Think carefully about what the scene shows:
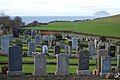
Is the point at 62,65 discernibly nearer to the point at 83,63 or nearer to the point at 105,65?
the point at 83,63

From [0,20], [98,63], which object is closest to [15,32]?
[0,20]

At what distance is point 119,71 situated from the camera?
71.1 feet

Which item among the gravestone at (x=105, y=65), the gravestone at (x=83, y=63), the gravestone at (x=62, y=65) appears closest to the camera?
the gravestone at (x=62, y=65)

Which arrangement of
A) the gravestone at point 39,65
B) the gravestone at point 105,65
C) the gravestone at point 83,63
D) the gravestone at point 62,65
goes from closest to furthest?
the gravestone at point 39,65, the gravestone at point 62,65, the gravestone at point 105,65, the gravestone at point 83,63

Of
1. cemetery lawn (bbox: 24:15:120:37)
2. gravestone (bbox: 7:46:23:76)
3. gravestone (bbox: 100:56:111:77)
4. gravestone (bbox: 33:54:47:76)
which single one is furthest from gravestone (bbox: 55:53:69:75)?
cemetery lawn (bbox: 24:15:120:37)

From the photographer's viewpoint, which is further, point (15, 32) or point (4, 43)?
point (15, 32)

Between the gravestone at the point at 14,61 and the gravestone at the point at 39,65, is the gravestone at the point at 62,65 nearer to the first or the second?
the gravestone at the point at 39,65

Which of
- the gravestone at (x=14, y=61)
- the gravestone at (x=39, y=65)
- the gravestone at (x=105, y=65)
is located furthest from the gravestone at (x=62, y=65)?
the gravestone at (x=14, y=61)

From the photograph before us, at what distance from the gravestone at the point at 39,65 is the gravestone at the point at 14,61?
0.88 meters

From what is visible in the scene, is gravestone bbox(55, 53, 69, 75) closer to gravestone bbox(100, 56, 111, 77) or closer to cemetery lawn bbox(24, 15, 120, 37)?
gravestone bbox(100, 56, 111, 77)

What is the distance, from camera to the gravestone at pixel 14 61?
66.1ft

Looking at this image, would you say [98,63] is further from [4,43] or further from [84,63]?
[4,43]

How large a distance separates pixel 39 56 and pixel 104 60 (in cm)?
374

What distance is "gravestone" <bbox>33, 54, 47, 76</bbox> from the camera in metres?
20.5
